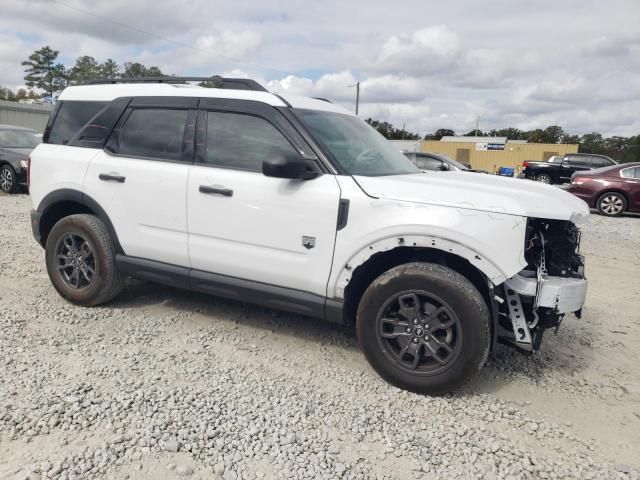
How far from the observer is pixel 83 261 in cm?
439

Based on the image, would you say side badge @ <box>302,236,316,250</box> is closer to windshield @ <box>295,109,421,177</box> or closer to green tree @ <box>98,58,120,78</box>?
windshield @ <box>295,109,421,177</box>

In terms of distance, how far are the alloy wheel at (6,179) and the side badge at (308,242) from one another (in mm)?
11030

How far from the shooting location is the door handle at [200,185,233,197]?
3621mm

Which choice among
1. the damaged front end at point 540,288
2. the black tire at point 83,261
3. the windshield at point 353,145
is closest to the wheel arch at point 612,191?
the windshield at point 353,145

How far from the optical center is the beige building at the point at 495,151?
4384 cm

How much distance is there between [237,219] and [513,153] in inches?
1808

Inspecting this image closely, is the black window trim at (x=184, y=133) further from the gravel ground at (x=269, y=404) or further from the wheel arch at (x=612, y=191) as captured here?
the wheel arch at (x=612, y=191)

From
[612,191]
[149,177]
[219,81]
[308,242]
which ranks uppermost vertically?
[219,81]

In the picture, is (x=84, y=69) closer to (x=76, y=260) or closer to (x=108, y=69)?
(x=108, y=69)

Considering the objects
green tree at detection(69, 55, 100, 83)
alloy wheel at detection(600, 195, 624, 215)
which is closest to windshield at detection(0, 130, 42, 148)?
alloy wheel at detection(600, 195, 624, 215)

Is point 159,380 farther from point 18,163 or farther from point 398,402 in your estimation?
point 18,163

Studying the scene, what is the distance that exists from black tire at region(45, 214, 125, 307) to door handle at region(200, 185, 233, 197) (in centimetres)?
114

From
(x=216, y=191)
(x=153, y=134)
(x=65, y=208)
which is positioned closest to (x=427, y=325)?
(x=216, y=191)

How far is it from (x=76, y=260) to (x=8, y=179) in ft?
30.0
